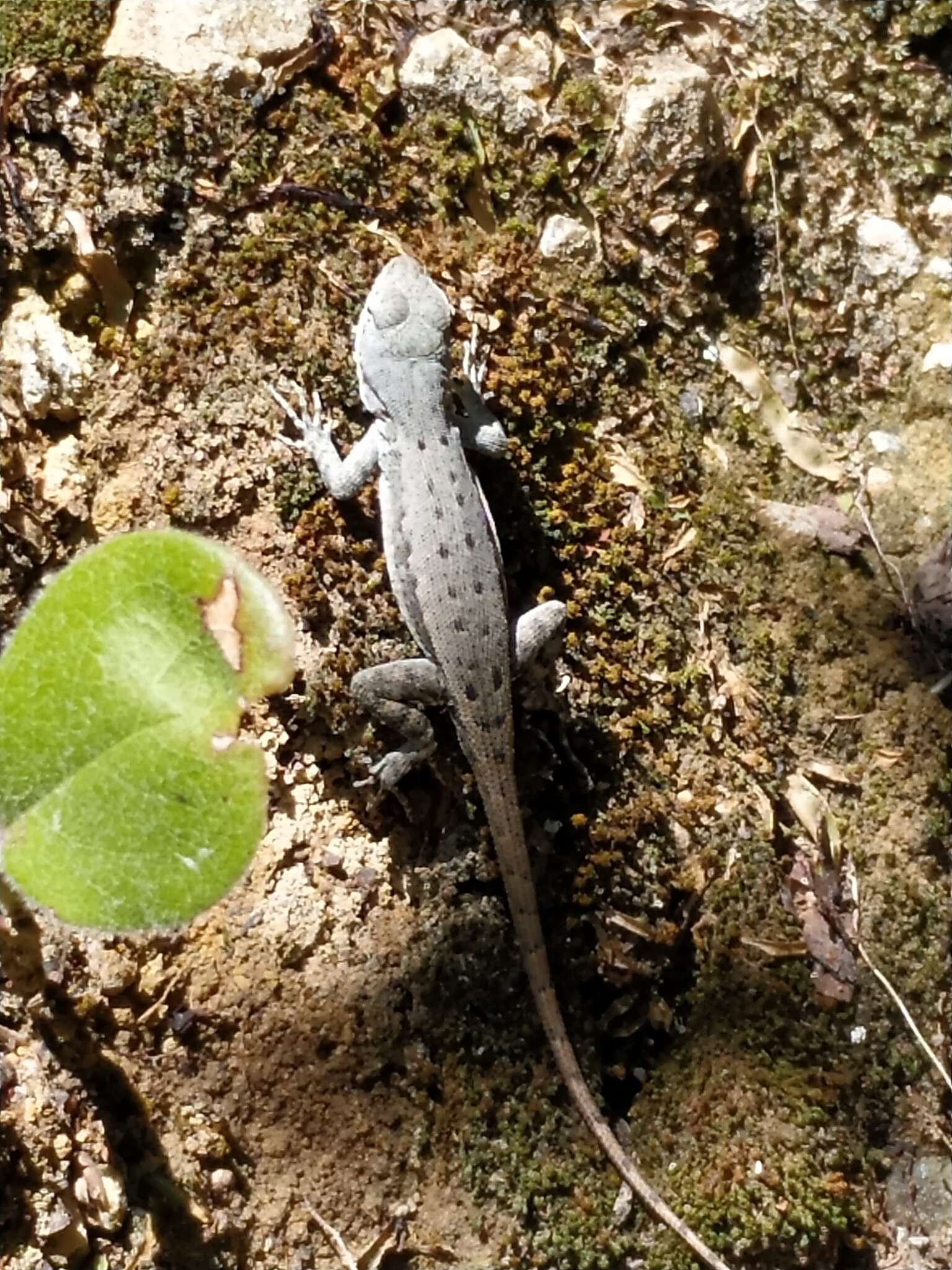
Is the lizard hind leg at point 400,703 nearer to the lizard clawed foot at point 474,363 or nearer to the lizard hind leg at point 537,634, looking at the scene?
the lizard hind leg at point 537,634

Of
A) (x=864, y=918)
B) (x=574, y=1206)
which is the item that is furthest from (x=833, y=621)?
(x=574, y=1206)

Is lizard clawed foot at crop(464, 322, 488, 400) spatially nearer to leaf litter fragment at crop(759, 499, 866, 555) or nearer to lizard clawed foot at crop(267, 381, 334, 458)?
lizard clawed foot at crop(267, 381, 334, 458)

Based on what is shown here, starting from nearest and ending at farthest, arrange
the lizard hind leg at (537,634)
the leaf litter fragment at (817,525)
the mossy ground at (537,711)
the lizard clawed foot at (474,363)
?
the mossy ground at (537,711) < the lizard hind leg at (537,634) < the lizard clawed foot at (474,363) < the leaf litter fragment at (817,525)

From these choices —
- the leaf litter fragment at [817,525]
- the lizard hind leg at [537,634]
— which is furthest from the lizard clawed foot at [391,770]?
the leaf litter fragment at [817,525]

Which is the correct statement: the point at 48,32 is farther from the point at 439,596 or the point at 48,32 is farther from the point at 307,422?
the point at 439,596

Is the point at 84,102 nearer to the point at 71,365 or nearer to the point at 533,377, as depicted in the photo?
the point at 71,365

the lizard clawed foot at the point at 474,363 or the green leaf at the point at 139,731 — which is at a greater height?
A: the green leaf at the point at 139,731
